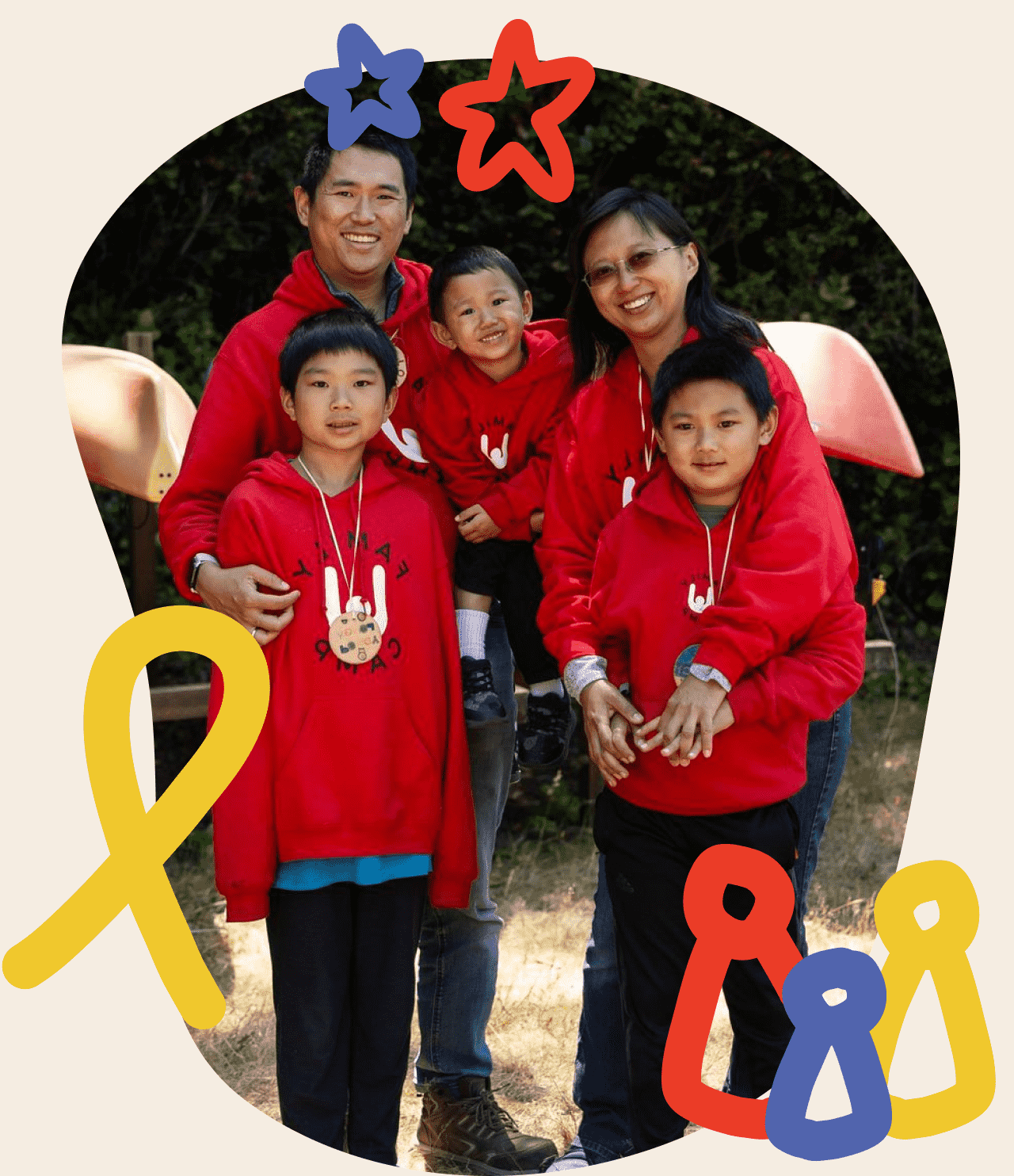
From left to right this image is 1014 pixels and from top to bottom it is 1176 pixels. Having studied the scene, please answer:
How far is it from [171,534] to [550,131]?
99cm

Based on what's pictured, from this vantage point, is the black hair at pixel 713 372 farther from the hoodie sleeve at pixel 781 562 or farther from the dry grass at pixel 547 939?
the dry grass at pixel 547 939

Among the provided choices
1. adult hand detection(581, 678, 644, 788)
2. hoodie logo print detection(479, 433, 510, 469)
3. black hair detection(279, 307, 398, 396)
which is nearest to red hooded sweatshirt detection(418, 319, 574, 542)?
hoodie logo print detection(479, 433, 510, 469)

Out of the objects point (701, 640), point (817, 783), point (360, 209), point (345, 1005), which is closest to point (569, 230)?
point (360, 209)

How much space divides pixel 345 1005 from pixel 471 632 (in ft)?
2.36

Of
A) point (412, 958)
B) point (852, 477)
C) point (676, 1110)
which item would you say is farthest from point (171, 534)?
point (852, 477)

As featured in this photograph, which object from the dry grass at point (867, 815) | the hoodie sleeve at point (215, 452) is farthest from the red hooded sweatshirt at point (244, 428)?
the dry grass at point (867, 815)

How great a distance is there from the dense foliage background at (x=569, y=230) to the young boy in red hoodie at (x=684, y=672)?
7.01ft

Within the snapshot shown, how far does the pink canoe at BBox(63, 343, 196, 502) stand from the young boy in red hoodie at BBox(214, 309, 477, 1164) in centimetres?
72

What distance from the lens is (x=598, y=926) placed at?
3.12 meters

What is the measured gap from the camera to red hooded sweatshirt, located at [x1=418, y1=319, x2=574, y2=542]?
9.99 ft

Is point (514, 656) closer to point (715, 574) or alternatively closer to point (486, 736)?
point (486, 736)

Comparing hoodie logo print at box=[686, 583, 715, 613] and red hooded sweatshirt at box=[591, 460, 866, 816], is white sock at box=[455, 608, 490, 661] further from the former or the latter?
hoodie logo print at box=[686, 583, 715, 613]

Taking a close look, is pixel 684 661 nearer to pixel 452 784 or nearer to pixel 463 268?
pixel 452 784

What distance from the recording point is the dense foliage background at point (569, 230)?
15.4 feet
